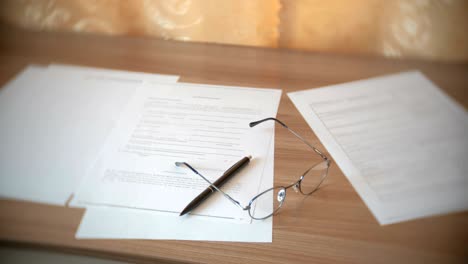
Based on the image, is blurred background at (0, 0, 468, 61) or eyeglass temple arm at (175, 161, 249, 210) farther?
blurred background at (0, 0, 468, 61)

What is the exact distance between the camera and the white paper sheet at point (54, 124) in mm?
646

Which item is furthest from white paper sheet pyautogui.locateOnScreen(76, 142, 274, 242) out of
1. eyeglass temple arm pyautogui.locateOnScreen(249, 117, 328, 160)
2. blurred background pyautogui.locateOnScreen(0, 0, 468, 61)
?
blurred background pyautogui.locateOnScreen(0, 0, 468, 61)

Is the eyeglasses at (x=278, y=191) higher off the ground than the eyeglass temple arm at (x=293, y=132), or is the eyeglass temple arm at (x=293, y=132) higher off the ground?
the eyeglass temple arm at (x=293, y=132)

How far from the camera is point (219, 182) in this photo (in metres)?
0.61

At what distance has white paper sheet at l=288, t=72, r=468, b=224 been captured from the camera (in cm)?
58

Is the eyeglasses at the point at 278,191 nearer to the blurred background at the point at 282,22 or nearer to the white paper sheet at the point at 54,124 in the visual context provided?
the white paper sheet at the point at 54,124

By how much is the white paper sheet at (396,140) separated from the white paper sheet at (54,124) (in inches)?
12.9

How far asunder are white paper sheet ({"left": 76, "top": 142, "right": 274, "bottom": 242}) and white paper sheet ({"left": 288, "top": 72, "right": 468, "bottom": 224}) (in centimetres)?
16

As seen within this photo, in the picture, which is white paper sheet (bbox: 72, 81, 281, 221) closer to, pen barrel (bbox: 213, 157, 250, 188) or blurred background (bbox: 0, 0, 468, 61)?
pen barrel (bbox: 213, 157, 250, 188)

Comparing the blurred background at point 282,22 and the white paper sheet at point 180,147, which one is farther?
the blurred background at point 282,22

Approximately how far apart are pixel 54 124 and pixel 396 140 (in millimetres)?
590

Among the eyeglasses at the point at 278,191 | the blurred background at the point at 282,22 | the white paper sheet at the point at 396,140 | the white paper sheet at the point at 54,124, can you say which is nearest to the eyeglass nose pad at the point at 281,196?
the eyeglasses at the point at 278,191

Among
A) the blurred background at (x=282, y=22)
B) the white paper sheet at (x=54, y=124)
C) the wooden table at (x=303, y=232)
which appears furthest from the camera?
the blurred background at (x=282, y=22)

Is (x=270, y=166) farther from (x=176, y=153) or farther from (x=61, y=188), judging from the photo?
(x=61, y=188)
